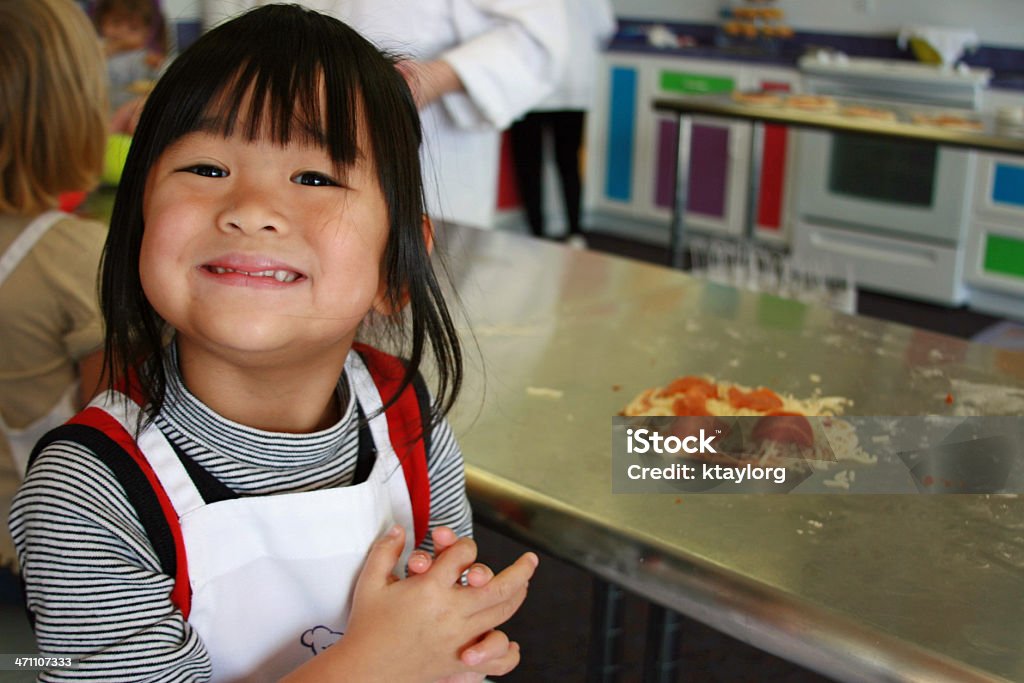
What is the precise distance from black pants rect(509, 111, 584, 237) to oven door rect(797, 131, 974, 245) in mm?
1004

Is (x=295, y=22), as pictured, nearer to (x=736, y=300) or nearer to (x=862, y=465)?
(x=862, y=465)

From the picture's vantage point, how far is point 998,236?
13.7 feet

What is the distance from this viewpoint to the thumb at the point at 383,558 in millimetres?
858

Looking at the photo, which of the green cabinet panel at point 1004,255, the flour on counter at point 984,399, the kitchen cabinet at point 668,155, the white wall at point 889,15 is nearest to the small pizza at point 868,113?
the green cabinet panel at point 1004,255

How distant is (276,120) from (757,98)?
3.19 meters

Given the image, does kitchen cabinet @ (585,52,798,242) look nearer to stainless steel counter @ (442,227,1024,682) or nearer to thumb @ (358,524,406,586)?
stainless steel counter @ (442,227,1024,682)

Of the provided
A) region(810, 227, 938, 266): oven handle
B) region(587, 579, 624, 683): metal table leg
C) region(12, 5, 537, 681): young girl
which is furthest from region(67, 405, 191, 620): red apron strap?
region(810, 227, 938, 266): oven handle

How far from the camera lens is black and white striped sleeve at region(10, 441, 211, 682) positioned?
77cm

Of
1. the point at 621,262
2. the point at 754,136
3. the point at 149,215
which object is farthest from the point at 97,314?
the point at 754,136

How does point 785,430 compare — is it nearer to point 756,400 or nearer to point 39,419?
point 756,400

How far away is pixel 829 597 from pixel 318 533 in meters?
0.38

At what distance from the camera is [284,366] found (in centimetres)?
87

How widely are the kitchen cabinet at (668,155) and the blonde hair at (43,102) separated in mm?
3580

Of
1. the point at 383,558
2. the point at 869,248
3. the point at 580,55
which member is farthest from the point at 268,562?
the point at 580,55
